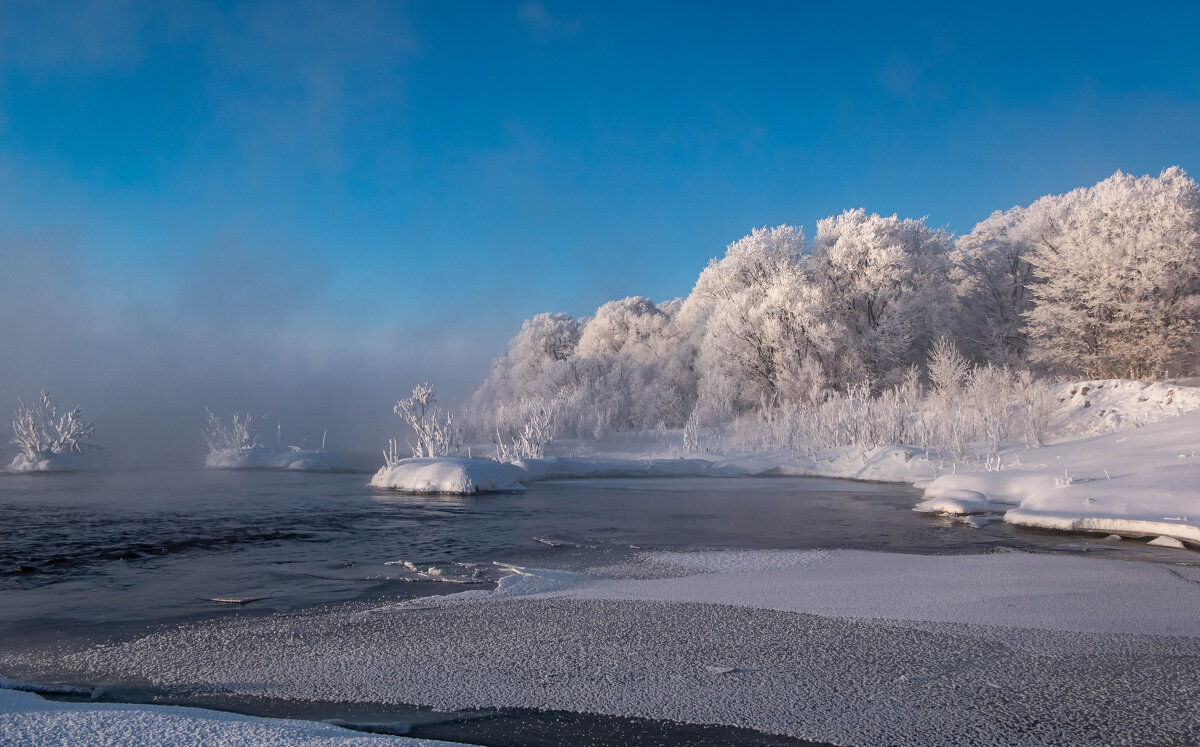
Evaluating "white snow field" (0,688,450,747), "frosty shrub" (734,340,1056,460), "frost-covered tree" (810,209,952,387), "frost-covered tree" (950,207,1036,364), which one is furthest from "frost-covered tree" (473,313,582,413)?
"white snow field" (0,688,450,747)

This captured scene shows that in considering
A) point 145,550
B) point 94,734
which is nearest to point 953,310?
point 145,550

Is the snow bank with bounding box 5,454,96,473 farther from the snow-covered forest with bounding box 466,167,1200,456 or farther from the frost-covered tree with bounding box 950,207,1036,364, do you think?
the frost-covered tree with bounding box 950,207,1036,364

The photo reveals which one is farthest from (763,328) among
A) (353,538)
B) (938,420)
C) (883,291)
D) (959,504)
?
(353,538)

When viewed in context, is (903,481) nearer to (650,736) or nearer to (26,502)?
(650,736)

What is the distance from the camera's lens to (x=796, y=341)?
34844mm

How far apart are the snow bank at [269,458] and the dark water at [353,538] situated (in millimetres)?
13896

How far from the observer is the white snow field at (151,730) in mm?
2787

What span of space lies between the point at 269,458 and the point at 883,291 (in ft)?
102

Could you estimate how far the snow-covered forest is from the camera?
26.9 meters

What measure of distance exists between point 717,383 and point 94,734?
3411 cm

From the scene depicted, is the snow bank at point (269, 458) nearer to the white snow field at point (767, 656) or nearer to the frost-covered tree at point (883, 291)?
the frost-covered tree at point (883, 291)

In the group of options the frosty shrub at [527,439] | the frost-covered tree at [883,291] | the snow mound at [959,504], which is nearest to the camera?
the snow mound at [959,504]

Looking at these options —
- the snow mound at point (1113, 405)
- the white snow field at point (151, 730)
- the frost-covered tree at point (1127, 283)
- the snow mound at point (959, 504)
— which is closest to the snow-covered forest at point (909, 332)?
the frost-covered tree at point (1127, 283)

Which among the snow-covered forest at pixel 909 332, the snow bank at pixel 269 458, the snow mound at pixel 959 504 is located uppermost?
the snow-covered forest at pixel 909 332
